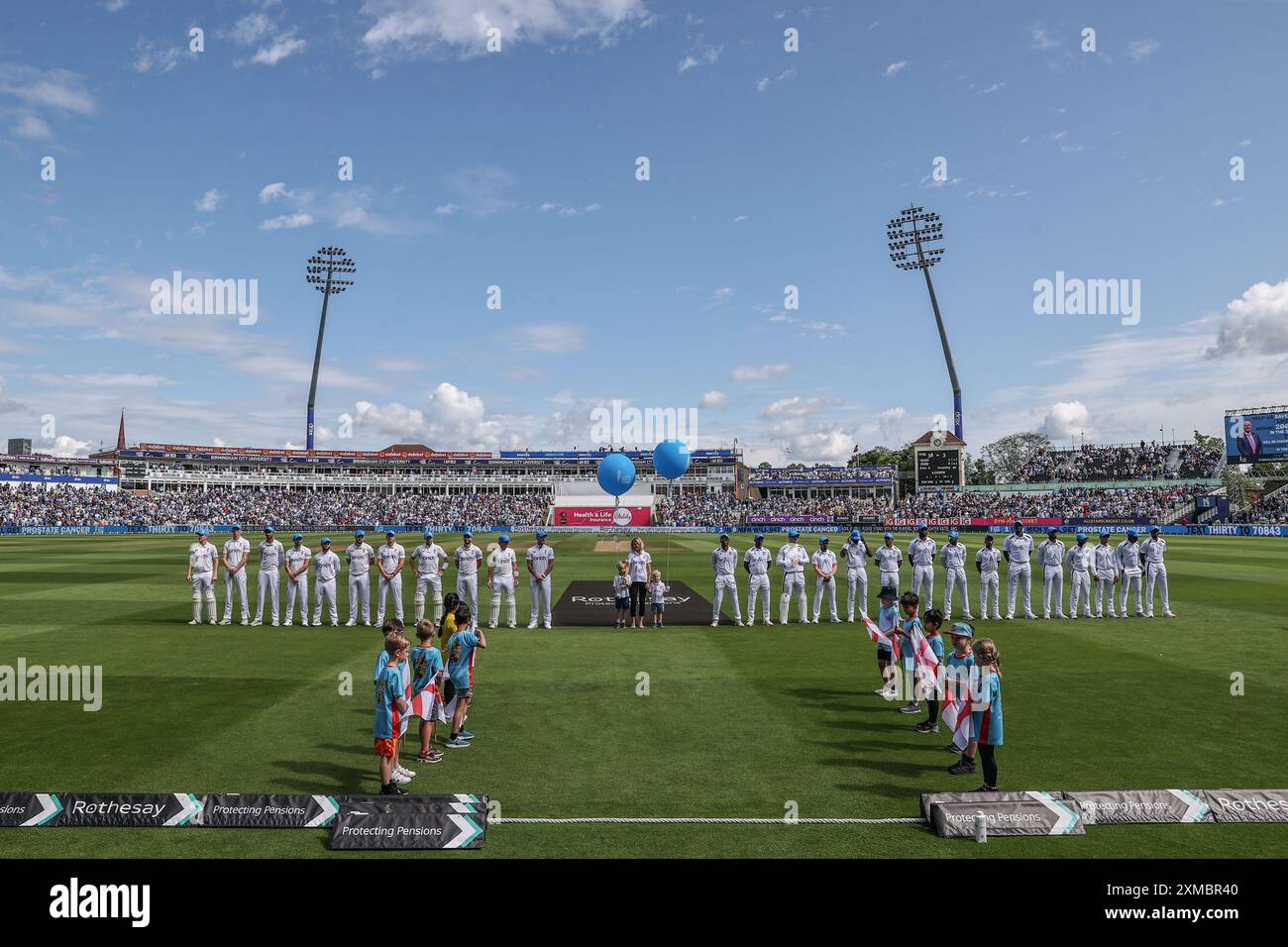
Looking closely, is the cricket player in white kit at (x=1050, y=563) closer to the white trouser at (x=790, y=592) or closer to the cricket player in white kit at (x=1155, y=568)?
the cricket player in white kit at (x=1155, y=568)

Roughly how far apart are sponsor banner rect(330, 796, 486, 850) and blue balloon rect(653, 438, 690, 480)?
17.8 m

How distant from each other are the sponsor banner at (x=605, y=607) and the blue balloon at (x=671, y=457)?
396 cm

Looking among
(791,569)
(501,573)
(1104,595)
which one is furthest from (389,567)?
(1104,595)

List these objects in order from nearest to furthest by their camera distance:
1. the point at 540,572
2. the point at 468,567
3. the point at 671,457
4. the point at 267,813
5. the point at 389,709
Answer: the point at 267,813, the point at 389,709, the point at 468,567, the point at 540,572, the point at 671,457

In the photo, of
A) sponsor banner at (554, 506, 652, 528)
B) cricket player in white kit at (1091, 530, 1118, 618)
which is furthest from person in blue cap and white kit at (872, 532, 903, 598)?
sponsor banner at (554, 506, 652, 528)

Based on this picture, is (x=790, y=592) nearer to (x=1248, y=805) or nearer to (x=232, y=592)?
(x=1248, y=805)

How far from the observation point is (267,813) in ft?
20.7

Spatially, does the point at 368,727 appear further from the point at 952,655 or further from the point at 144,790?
the point at 952,655

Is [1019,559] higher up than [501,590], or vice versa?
[1019,559]

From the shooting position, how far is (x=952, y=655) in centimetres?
817

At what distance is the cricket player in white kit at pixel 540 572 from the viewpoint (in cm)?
1627

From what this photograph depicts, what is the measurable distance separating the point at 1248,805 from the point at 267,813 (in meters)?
8.52
